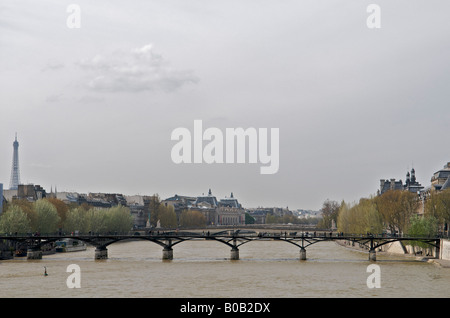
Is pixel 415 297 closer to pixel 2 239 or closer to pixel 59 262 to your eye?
pixel 59 262

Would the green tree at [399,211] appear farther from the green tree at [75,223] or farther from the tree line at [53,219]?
the green tree at [75,223]

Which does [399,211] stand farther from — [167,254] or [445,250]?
[167,254]

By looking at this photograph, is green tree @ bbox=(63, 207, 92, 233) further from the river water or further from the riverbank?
the riverbank

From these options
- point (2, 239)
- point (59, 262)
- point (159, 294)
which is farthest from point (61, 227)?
point (159, 294)

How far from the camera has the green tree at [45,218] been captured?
95000mm

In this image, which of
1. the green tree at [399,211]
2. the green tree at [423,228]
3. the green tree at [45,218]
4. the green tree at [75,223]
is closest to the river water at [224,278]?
the green tree at [423,228]

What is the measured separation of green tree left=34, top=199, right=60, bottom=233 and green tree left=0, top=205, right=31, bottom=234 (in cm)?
740

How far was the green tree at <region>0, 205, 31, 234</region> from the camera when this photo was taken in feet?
275

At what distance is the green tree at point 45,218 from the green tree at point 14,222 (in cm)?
740

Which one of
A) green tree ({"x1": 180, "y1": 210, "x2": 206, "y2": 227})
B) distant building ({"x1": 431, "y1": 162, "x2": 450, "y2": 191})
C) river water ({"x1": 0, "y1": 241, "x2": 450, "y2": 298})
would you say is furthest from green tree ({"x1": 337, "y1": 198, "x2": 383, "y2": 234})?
green tree ({"x1": 180, "y1": 210, "x2": 206, "y2": 227})

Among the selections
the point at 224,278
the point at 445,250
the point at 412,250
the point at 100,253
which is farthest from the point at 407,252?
the point at 100,253

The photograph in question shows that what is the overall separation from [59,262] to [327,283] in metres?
30.5

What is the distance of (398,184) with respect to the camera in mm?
136125

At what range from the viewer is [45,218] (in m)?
96.1
